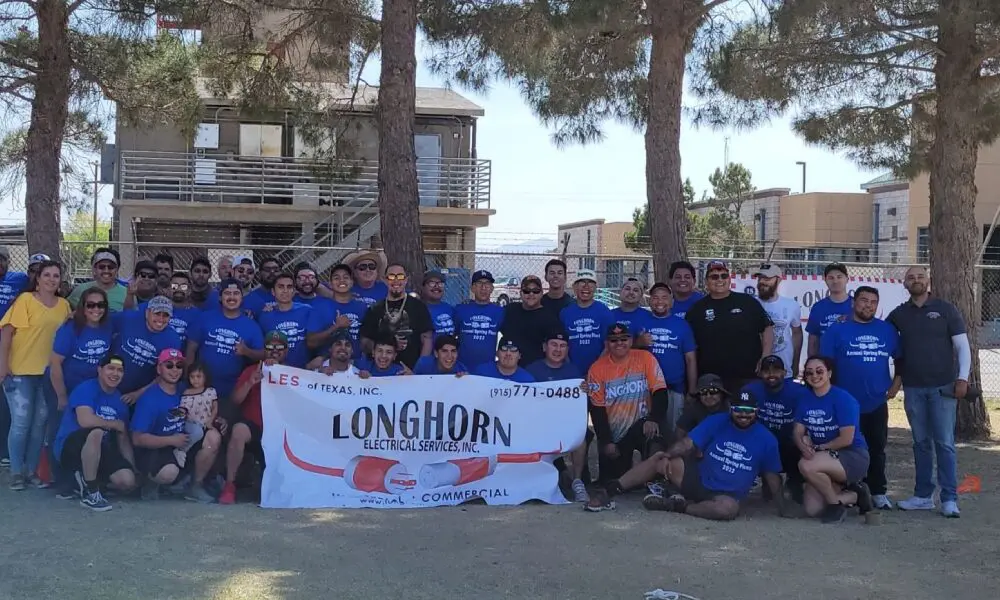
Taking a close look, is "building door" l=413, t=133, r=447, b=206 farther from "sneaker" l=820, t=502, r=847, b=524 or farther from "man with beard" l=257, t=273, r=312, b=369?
"sneaker" l=820, t=502, r=847, b=524

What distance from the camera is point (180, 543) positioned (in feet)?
Result: 21.3

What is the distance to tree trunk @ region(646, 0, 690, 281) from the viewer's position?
35.8 ft

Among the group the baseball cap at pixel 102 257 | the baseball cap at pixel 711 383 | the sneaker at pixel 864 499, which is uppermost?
the baseball cap at pixel 102 257

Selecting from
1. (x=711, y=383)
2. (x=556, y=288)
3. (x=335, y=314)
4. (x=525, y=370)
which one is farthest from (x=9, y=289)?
(x=711, y=383)

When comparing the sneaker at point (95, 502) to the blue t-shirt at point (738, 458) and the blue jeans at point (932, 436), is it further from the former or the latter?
the blue jeans at point (932, 436)

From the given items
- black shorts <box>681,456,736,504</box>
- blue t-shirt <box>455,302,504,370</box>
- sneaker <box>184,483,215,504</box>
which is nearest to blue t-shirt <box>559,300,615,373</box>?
blue t-shirt <box>455,302,504,370</box>

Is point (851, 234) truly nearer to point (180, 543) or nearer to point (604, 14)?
point (604, 14)

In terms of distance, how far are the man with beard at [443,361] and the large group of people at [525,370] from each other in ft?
0.04

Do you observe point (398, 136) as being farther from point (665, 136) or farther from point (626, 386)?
point (626, 386)

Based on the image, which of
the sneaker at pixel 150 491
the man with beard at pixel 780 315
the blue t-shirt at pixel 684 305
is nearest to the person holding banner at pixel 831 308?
the man with beard at pixel 780 315

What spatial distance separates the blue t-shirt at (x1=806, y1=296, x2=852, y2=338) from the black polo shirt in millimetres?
554

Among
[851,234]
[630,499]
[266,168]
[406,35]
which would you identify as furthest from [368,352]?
[851,234]

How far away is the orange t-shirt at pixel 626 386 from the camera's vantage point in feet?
27.2

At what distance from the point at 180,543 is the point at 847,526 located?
4.54 meters
